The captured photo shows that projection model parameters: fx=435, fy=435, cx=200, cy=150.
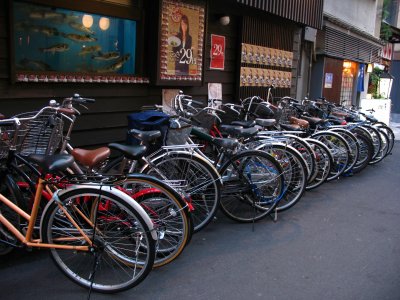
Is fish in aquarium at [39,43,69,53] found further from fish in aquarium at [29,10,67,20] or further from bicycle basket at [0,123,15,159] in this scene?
bicycle basket at [0,123,15,159]

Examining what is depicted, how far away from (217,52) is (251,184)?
11.8ft

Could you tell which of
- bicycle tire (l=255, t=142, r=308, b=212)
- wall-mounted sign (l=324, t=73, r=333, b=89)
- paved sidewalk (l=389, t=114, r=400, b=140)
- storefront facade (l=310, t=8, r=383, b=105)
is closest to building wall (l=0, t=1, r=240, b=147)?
bicycle tire (l=255, t=142, r=308, b=212)

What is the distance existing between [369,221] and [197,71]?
3478 mm

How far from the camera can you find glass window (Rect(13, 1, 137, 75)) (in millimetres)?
4930

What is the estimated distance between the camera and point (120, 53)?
616cm

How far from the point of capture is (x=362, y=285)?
3.76 metres

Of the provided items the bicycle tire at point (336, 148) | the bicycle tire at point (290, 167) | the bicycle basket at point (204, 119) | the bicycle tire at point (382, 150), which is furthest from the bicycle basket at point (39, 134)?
the bicycle tire at point (382, 150)

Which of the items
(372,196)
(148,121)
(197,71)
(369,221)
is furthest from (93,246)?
(372,196)

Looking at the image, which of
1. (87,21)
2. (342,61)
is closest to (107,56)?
(87,21)

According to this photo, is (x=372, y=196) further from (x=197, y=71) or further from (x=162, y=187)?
(x=162, y=187)

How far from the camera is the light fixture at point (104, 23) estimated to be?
5.78m

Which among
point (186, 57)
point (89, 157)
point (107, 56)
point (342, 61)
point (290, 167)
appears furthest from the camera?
point (342, 61)

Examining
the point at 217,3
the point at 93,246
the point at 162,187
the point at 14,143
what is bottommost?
the point at 93,246

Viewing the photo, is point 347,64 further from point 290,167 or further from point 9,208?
point 9,208
